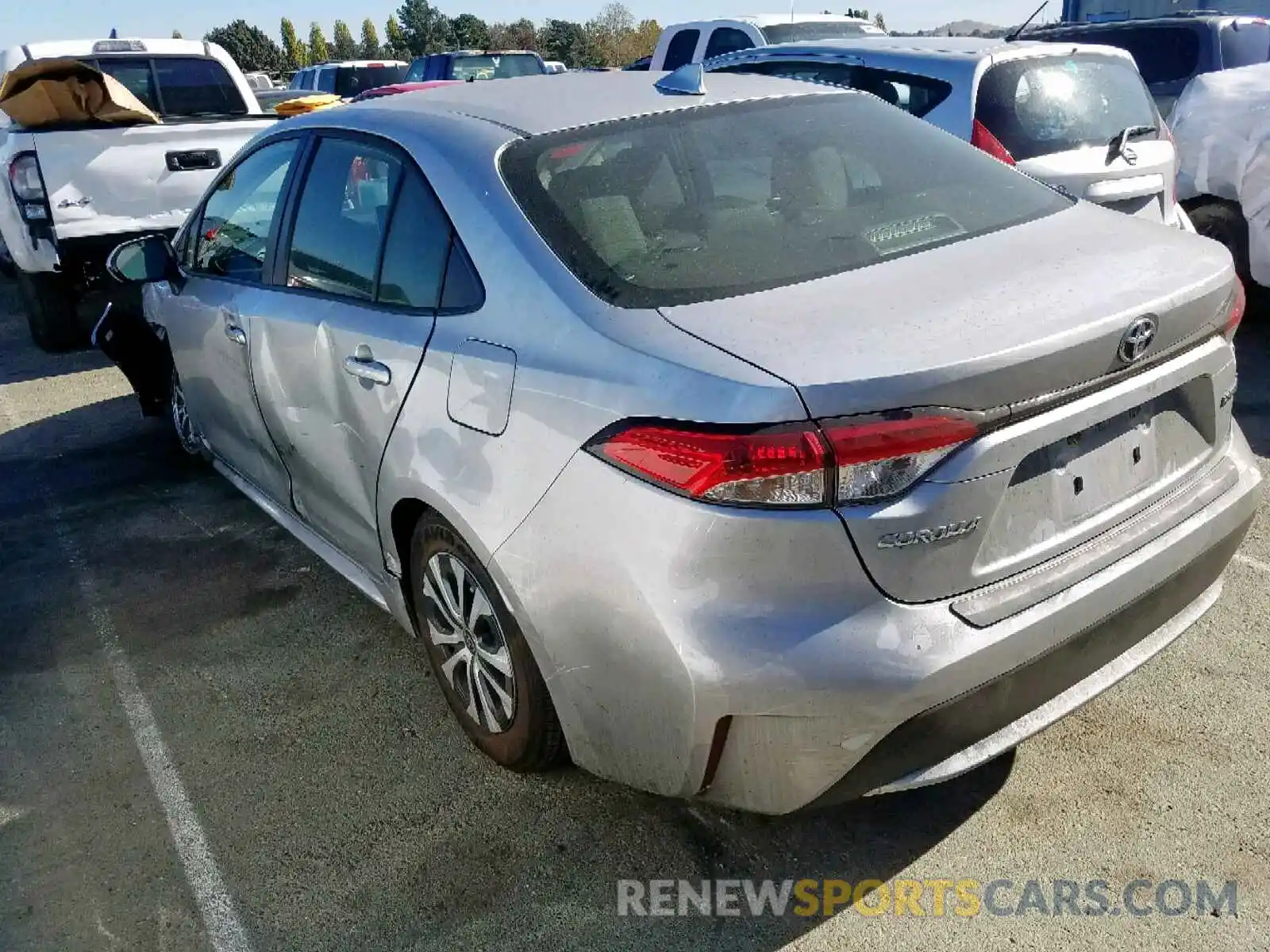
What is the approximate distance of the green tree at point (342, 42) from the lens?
78625 mm

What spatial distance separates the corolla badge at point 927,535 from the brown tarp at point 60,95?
668 centimetres

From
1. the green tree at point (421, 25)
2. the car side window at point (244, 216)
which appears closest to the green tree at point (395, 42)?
the green tree at point (421, 25)

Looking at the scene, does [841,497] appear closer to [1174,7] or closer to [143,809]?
[143,809]

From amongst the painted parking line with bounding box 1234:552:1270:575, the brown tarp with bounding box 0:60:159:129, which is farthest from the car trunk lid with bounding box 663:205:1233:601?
the brown tarp with bounding box 0:60:159:129

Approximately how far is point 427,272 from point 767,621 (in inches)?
50.9

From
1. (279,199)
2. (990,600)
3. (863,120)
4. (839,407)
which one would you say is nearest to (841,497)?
(839,407)

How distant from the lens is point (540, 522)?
225 centimetres

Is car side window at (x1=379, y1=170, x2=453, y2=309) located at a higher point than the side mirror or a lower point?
higher

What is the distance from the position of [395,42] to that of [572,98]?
2826 inches

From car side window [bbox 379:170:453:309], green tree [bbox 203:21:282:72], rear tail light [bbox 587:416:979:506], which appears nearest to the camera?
rear tail light [bbox 587:416:979:506]

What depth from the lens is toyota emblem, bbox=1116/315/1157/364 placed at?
213 cm

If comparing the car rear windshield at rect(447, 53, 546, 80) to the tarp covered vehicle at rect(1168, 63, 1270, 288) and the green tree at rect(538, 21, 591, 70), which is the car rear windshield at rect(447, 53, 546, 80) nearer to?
the tarp covered vehicle at rect(1168, 63, 1270, 288)

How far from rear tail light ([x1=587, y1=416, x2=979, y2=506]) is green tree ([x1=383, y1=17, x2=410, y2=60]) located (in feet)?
217

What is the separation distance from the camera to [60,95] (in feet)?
22.6
